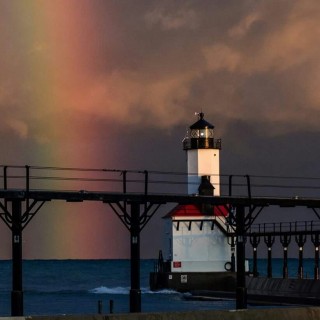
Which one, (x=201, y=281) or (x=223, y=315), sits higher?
(x=201, y=281)

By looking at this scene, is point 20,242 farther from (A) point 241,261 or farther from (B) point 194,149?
(B) point 194,149

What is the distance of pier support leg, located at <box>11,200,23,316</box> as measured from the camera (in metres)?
50.2

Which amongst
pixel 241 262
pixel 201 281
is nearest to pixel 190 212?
pixel 201 281

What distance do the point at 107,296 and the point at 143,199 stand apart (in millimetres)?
53360

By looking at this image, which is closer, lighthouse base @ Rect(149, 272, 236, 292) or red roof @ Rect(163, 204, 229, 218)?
lighthouse base @ Rect(149, 272, 236, 292)

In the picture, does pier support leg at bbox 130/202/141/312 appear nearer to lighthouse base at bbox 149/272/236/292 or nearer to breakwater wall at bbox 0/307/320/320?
breakwater wall at bbox 0/307/320/320

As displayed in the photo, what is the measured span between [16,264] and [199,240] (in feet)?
132

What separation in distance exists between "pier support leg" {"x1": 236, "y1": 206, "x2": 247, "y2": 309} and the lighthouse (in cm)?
2939

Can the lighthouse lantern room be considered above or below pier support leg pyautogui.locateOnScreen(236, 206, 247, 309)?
above

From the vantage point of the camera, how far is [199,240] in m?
90.0

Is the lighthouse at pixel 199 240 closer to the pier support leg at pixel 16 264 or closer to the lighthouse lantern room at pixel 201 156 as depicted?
the lighthouse lantern room at pixel 201 156

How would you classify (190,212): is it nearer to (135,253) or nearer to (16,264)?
(135,253)

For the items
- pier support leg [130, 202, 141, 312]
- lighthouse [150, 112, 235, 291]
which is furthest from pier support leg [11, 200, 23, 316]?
lighthouse [150, 112, 235, 291]

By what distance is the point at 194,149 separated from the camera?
91.8m
